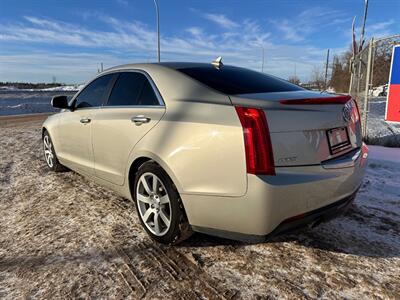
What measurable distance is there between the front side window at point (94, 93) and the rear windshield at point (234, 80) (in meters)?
1.18

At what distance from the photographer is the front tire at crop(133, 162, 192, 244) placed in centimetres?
280

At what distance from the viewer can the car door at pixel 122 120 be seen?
10.3 feet

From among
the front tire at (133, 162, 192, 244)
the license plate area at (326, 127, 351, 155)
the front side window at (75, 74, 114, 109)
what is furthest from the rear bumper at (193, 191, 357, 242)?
the front side window at (75, 74, 114, 109)

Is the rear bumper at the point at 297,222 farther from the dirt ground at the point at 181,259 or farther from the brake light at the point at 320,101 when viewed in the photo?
the brake light at the point at 320,101

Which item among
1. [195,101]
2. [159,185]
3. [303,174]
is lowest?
[159,185]

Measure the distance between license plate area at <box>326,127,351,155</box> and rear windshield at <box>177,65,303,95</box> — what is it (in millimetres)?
665

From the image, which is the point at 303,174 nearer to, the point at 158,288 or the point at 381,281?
the point at 381,281

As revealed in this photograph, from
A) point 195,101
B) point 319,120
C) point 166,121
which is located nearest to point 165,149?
point 166,121

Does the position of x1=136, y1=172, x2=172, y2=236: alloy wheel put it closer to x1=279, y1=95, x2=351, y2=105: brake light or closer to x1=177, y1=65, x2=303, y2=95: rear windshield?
→ x1=177, y1=65, x2=303, y2=95: rear windshield

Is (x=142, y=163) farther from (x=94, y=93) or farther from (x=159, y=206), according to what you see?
(x=94, y=93)

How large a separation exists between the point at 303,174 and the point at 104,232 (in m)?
1.97

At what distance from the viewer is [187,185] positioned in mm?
2635

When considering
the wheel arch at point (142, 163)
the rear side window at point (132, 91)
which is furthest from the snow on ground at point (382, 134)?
the wheel arch at point (142, 163)

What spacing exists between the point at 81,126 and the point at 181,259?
7.32 ft
